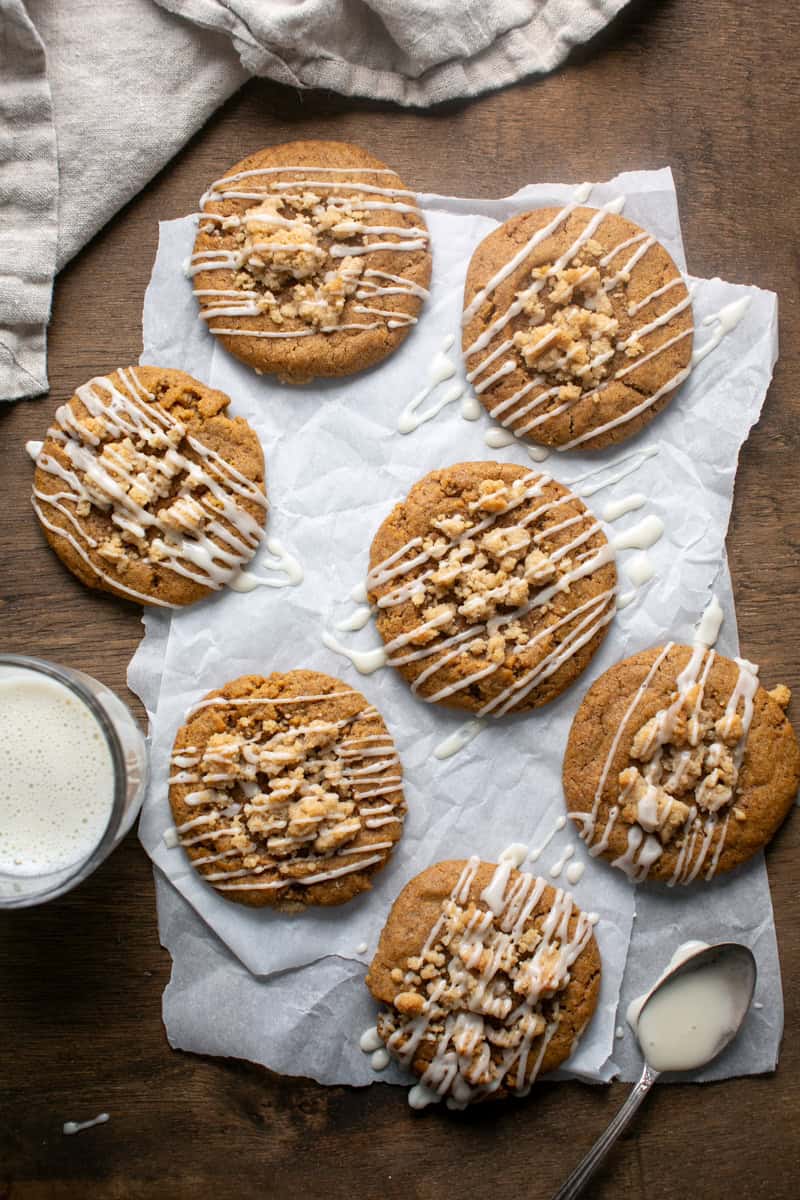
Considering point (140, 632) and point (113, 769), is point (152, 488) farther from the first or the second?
point (113, 769)

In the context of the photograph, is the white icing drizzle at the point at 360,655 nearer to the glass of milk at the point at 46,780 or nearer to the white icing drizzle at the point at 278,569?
the white icing drizzle at the point at 278,569

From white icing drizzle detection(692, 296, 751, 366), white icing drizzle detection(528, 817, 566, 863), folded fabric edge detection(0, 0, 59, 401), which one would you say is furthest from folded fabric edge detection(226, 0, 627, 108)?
white icing drizzle detection(528, 817, 566, 863)

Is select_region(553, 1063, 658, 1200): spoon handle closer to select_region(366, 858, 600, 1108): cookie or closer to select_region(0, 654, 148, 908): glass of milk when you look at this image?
select_region(366, 858, 600, 1108): cookie

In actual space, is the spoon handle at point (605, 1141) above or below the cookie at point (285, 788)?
below

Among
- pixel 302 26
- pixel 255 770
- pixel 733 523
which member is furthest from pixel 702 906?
pixel 302 26

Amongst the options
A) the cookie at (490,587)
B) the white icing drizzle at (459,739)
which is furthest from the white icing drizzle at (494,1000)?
the cookie at (490,587)

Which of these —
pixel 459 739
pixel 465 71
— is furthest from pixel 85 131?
pixel 459 739

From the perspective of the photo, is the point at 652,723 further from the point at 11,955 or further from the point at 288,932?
the point at 11,955
